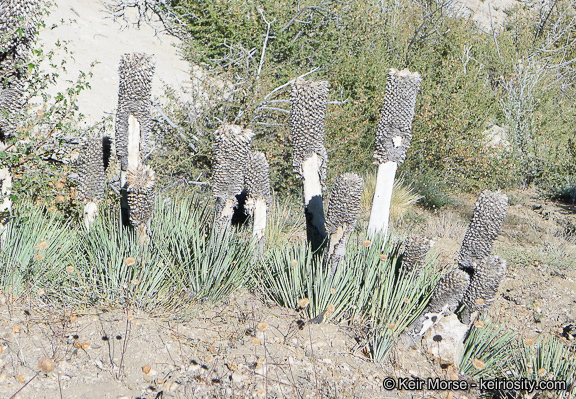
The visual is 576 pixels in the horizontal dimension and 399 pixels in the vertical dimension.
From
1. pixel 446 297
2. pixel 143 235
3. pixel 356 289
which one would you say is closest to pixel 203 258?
pixel 143 235

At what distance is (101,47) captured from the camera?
11438 mm

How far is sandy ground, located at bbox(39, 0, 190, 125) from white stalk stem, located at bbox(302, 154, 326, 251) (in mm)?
6076

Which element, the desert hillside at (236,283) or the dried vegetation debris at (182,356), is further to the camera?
the desert hillside at (236,283)

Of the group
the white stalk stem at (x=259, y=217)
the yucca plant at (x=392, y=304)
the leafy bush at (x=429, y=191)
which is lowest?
the leafy bush at (x=429, y=191)

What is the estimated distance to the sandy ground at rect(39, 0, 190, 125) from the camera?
1002 cm

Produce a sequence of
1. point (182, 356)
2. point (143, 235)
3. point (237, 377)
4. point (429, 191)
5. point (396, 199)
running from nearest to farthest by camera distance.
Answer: point (237, 377), point (182, 356), point (143, 235), point (396, 199), point (429, 191)

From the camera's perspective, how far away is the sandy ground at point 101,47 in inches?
395

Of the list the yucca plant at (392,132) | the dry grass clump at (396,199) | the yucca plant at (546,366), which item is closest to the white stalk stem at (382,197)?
the yucca plant at (392,132)

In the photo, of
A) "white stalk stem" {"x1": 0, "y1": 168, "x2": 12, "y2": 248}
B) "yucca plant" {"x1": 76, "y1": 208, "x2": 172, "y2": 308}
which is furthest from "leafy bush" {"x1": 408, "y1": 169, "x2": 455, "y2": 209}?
"white stalk stem" {"x1": 0, "y1": 168, "x2": 12, "y2": 248}

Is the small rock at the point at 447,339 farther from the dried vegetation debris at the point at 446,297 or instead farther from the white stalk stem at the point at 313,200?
the white stalk stem at the point at 313,200

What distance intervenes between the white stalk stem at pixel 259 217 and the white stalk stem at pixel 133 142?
3.25 feet

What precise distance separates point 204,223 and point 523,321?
3.44 m

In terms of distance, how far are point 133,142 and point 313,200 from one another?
4.63 ft

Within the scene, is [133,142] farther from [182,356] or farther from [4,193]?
[182,356]
